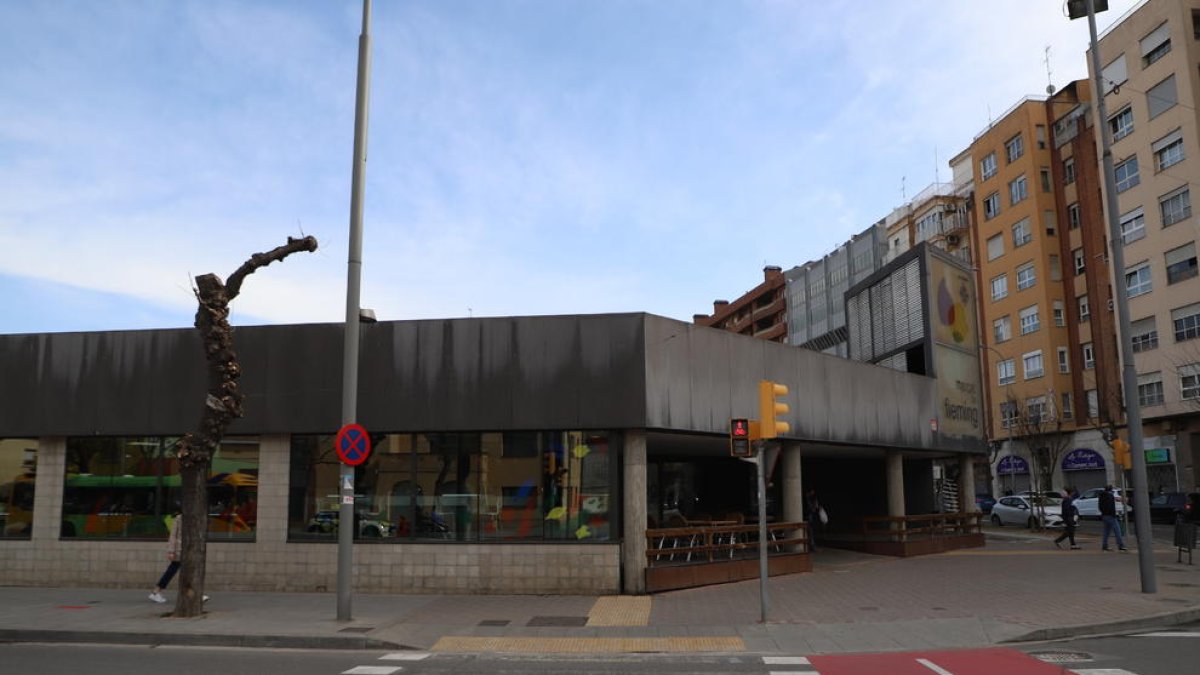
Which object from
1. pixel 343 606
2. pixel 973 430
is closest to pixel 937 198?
pixel 973 430

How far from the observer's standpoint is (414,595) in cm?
1531

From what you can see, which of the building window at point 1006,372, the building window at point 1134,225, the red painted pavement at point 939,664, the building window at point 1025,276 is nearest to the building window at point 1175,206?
the building window at point 1134,225

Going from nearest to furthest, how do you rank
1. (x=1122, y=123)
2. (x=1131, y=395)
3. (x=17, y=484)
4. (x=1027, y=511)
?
(x=1131, y=395)
(x=17, y=484)
(x=1027, y=511)
(x=1122, y=123)

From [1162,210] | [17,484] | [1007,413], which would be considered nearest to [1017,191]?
[1162,210]

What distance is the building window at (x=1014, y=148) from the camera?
182 ft

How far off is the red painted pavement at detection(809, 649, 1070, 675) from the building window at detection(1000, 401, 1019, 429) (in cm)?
4583

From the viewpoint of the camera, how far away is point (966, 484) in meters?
27.0

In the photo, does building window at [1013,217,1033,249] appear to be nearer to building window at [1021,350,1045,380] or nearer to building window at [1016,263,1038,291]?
building window at [1016,263,1038,291]

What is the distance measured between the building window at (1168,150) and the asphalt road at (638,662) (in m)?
38.7

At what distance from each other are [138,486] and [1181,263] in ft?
146

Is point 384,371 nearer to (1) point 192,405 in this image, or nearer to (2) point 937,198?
(1) point 192,405

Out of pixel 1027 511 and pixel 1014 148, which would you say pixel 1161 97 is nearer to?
pixel 1014 148

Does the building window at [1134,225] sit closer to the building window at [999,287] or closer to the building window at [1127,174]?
the building window at [1127,174]

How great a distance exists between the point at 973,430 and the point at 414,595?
59.4 feet
